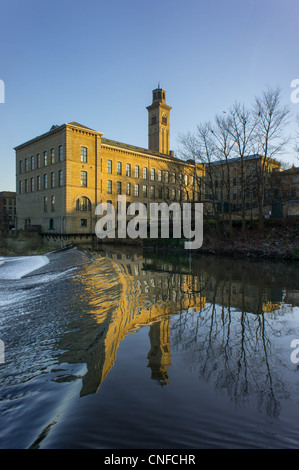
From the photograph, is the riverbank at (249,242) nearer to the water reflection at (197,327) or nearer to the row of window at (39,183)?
the water reflection at (197,327)

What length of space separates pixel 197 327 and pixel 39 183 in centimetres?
4264

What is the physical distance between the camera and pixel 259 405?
3527mm

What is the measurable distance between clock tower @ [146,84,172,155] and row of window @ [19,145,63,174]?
25237 mm

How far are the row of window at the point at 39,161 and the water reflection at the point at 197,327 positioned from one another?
107 feet

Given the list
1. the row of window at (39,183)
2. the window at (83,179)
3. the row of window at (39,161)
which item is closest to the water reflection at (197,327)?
the window at (83,179)

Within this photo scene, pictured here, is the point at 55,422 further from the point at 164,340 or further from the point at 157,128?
the point at 157,128

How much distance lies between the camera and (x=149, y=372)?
4344 millimetres

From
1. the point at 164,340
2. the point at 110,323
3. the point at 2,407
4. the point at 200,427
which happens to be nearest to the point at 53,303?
the point at 110,323

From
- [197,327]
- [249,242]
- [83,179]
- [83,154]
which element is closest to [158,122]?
[83,154]

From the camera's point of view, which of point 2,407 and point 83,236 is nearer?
point 2,407

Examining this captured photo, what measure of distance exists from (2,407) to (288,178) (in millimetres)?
50554

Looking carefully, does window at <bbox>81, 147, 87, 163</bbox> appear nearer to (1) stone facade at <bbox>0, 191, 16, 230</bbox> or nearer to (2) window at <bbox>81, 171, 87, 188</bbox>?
(2) window at <bbox>81, 171, 87, 188</bbox>

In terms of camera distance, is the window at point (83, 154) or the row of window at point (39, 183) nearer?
the row of window at point (39, 183)

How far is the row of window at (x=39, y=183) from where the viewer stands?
39.9 meters
